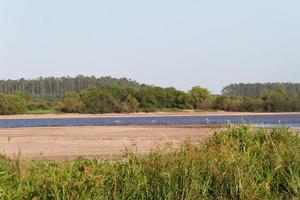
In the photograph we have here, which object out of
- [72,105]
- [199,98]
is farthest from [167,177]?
[199,98]

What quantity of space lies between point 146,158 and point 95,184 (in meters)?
1.90

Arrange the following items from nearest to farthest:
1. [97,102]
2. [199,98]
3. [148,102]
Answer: [97,102]
[148,102]
[199,98]

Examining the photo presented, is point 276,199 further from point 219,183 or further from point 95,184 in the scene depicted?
point 95,184

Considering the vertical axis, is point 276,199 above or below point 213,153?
below

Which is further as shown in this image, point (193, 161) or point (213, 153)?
point (213, 153)

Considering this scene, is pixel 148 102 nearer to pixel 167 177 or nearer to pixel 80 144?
pixel 80 144

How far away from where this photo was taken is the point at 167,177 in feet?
31.0

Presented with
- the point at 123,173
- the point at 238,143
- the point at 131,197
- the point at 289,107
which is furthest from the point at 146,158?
the point at 289,107

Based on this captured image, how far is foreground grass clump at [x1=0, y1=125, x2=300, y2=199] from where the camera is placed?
884 centimetres

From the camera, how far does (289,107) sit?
414 ft

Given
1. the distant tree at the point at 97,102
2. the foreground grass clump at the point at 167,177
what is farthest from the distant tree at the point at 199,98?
the foreground grass clump at the point at 167,177

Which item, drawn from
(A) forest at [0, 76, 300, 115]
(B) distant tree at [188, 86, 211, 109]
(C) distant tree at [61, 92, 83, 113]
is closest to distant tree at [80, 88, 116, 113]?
(A) forest at [0, 76, 300, 115]

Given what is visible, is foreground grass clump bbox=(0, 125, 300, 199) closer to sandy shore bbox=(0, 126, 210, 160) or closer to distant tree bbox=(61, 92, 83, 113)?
sandy shore bbox=(0, 126, 210, 160)

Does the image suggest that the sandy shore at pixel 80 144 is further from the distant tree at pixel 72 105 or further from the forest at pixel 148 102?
the forest at pixel 148 102
